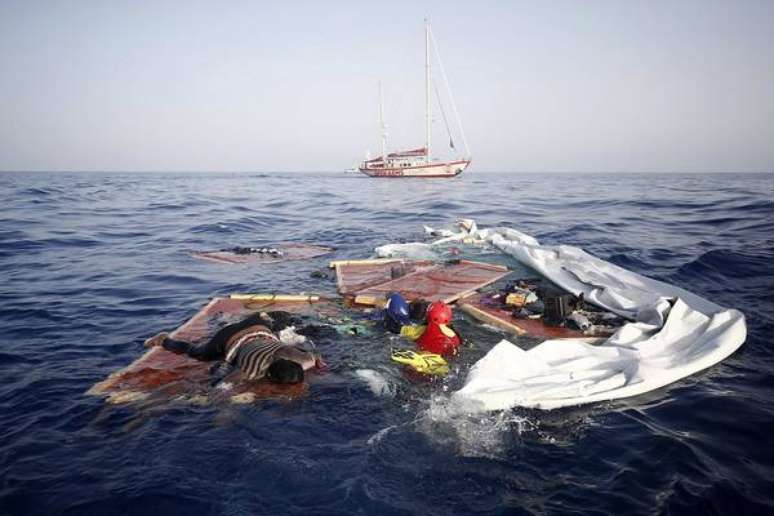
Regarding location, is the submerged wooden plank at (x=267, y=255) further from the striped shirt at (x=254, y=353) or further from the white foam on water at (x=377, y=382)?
the white foam on water at (x=377, y=382)

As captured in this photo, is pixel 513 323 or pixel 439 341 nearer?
pixel 439 341

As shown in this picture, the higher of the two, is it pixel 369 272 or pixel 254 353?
pixel 254 353

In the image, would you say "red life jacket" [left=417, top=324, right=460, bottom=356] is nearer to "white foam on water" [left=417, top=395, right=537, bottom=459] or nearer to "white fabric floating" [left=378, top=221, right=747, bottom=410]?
"white fabric floating" [left=378, top=221, right=747, bottom=410]

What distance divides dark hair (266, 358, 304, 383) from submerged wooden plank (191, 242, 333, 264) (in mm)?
8681

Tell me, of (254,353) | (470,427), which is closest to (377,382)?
(470,427)

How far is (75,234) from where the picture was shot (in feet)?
62.2

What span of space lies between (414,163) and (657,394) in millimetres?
70678

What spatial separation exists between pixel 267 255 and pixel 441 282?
22.2ft

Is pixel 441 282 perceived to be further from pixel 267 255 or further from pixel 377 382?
pixel 267 255

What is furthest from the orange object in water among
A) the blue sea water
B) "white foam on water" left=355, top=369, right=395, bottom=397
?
"white foam on water" left=355, top=369, right=395, bottom=397

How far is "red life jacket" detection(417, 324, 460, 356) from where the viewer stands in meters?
6.53

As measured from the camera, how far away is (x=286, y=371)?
5.58 meters

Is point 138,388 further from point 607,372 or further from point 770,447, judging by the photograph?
point 770,447

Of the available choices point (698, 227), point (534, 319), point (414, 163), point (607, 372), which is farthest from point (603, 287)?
point (414, 163)
